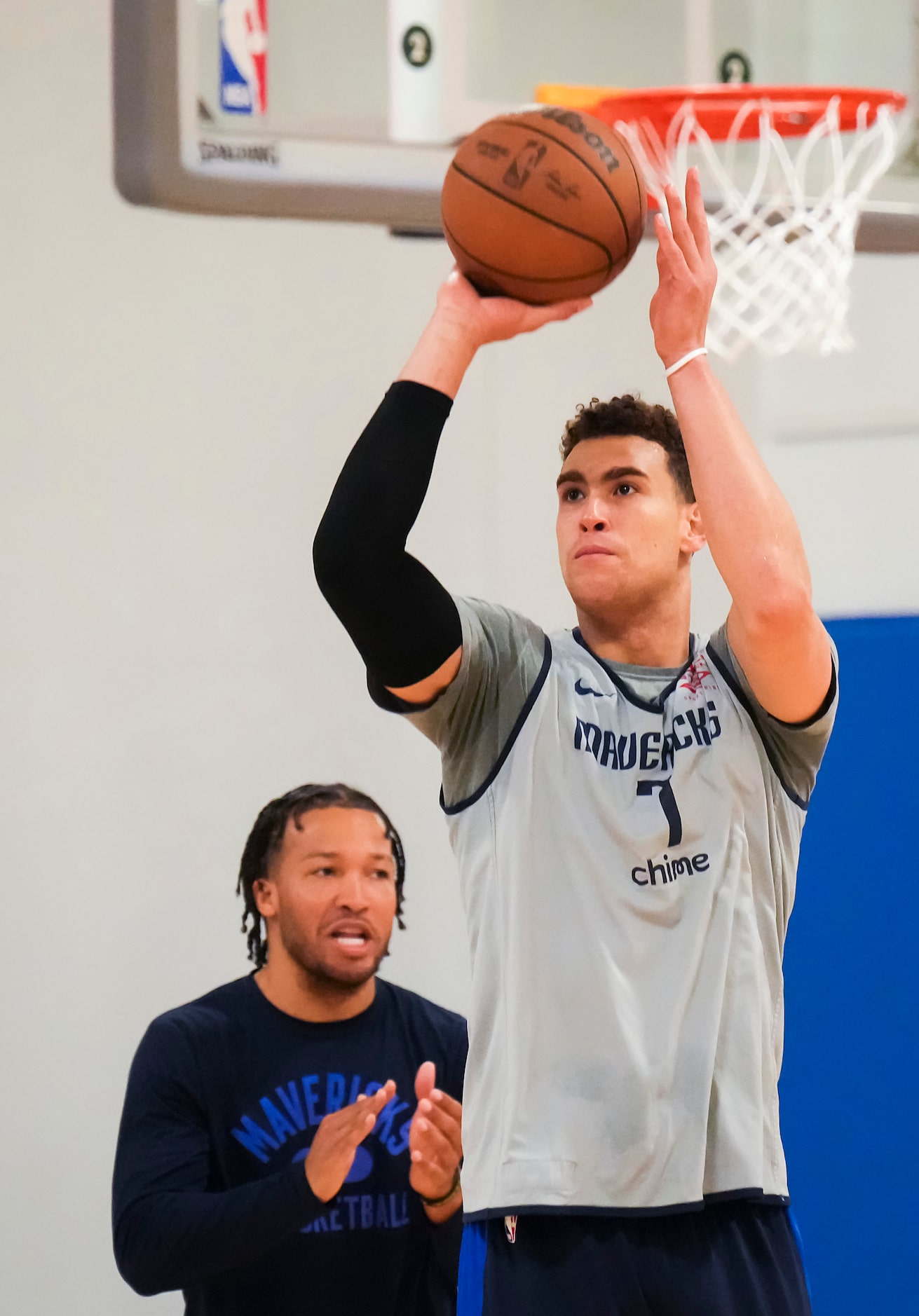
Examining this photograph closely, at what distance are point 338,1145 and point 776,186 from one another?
195 centimetres

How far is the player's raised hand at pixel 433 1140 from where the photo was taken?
2570mm

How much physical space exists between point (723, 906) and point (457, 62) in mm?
1765

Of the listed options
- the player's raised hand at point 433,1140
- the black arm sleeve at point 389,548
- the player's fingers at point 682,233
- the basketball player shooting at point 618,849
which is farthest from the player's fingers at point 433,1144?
the player's fingers at point 682,233

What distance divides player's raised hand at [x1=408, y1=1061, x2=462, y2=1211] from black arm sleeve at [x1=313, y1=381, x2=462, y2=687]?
1.09 meters

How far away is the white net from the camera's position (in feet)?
8.46

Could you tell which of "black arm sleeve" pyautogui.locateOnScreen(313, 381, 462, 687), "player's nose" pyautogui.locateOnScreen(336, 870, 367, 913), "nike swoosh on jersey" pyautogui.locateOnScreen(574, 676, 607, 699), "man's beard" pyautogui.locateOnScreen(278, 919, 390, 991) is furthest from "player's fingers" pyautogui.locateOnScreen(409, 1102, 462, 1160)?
"black arm sleeve" pyautogui.locateOnScreen(313, 381, 462, 687)

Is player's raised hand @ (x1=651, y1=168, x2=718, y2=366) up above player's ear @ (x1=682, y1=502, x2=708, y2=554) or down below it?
above

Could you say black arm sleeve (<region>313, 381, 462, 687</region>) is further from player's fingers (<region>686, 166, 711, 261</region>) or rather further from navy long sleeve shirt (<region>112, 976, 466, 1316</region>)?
navy long sleeve shirt (<region>112, 976, 466, 1316</region>)

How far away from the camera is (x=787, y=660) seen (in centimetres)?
178

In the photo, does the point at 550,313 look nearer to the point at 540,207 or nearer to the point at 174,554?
the point at 540,207

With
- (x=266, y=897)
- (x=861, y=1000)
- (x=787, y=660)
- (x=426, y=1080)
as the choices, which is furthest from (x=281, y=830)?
(x=787, y=660)

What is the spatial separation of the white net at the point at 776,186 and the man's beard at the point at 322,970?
1419 millimetres

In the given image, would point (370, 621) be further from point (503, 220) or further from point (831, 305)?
point (831, 305)

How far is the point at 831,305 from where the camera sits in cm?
292
